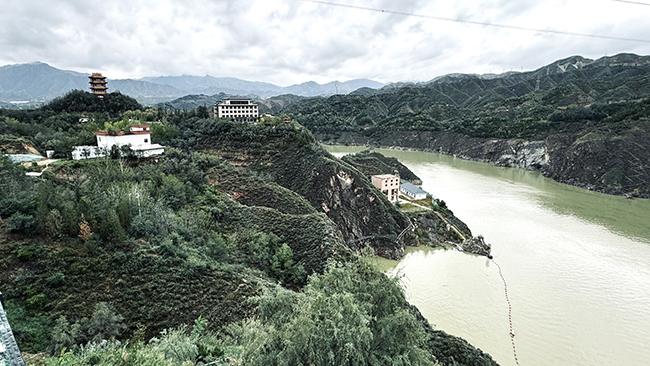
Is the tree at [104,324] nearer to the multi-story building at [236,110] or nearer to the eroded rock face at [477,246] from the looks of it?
the eroded rock face at [477,246]

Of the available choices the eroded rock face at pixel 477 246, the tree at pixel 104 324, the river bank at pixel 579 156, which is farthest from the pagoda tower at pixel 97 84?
the river bank at pixel 579 156

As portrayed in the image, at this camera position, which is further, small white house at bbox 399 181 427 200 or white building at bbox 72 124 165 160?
small white house at bbox 399 181 427 200

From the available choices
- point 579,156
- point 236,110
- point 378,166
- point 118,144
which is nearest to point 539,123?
point 579,156

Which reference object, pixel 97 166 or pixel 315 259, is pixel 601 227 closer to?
pixel 315 259

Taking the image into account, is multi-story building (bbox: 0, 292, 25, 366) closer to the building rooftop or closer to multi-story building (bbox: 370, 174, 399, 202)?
multi-story building (bbox: 370, 174, 399, 202)

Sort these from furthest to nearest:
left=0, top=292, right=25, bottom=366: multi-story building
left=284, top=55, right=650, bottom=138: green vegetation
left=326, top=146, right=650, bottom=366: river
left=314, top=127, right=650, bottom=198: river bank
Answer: left=284, top=55, right=650, bottom=138: green vegetation < left=314, top=127, right=650, bottom=198: river bank < left=326, top=146, right=650, bottom=366: river < left=0, top=292, right=25, bottom=366: multi-story building

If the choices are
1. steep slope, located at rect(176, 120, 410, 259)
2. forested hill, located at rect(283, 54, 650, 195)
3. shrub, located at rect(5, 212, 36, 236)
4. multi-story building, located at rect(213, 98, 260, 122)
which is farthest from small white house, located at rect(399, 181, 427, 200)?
shrub, located at rect(5, 212, 36, 236)

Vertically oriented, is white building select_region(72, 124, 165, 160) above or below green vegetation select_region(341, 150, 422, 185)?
above

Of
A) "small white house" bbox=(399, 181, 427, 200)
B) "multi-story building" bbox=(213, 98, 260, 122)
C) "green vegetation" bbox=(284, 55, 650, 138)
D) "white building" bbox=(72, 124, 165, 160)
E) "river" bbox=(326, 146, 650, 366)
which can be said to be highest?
"green vegetation" bbox=(284, 55, 650, 138)
